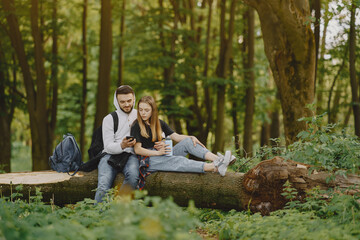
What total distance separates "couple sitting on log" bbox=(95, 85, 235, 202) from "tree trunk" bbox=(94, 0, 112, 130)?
5.76 metres

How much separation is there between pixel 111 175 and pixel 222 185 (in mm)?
1719

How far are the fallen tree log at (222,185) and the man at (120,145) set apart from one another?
0.25m

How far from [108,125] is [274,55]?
388 centimetres

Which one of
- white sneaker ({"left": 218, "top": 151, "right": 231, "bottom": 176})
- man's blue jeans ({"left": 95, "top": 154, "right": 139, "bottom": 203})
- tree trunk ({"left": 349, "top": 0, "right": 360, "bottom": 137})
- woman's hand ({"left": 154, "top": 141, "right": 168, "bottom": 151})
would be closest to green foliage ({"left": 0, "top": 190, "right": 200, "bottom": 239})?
man's blue jeans ({"left": 95, "top": 154, "right": 139, "bottom": 203})

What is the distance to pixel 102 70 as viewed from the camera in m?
11.7

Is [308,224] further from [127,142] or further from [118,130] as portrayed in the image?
[118,130]

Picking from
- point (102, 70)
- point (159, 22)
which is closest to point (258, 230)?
point (102, 70)

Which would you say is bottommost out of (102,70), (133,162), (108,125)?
(133,162)

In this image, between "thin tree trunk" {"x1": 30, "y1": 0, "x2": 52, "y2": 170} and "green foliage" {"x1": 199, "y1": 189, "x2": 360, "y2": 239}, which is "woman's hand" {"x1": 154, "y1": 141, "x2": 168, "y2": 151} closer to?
"green foliage" {"x1": 199, "y1": 189, "x2": 360, "y2": 239}

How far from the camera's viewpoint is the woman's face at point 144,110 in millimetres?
A: 5676

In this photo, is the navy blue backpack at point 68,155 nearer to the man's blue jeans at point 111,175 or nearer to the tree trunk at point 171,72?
the man's blue jeans at point 111,175

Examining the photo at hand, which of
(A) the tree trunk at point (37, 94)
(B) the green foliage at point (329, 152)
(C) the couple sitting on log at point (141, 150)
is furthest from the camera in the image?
(A) the tree trunk at point (37, 94)

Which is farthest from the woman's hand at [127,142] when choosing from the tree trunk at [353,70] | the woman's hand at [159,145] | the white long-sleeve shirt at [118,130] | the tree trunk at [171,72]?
the tree trunk at [171,72]

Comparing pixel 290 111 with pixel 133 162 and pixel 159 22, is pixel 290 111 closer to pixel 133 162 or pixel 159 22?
pixel 133 162
